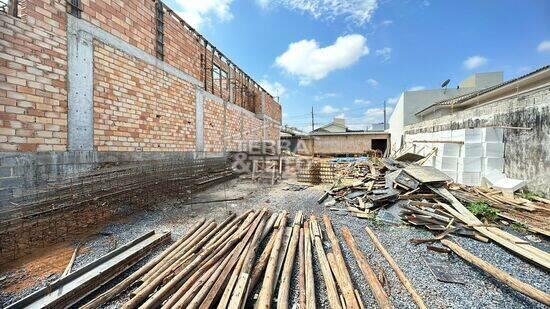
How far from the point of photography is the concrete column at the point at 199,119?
757cm

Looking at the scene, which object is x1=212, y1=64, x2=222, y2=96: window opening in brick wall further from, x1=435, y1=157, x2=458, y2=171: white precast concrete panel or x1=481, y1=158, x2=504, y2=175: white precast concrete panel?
x1=481, y1=158, x2=504, y2=175: white precast concrete panel

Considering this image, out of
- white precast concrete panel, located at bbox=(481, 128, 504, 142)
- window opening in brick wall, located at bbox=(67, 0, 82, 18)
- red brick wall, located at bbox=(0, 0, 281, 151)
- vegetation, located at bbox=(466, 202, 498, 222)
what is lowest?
vegetation, located at bbox=(466, 202, 498, 222)

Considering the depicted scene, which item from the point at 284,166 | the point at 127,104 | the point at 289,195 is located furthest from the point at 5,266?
the point at 284,166

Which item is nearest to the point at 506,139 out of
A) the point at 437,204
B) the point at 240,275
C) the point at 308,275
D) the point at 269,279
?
the point at 437,204

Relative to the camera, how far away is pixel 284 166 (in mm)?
10516

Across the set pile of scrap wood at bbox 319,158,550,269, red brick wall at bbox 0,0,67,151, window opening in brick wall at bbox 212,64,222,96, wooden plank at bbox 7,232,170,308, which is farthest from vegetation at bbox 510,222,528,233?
window opening in brick wall at bbox 212,64,222,96

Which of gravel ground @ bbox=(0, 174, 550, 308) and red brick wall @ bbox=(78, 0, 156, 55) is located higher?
red brick wall @ bbox=(78, 0, 156, 55)

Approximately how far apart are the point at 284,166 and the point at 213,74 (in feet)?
17.1

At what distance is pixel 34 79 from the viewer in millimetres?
3363

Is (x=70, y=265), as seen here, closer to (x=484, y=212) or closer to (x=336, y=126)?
(x=484, y=212)

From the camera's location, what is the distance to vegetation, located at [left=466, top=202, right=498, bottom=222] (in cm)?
437

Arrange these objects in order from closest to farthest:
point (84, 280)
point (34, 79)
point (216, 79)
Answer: point (84, 280)
point (34, 79)
point (216, 79)

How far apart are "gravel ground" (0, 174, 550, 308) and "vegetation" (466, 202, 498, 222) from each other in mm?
943

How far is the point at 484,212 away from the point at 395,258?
10.00 feet
